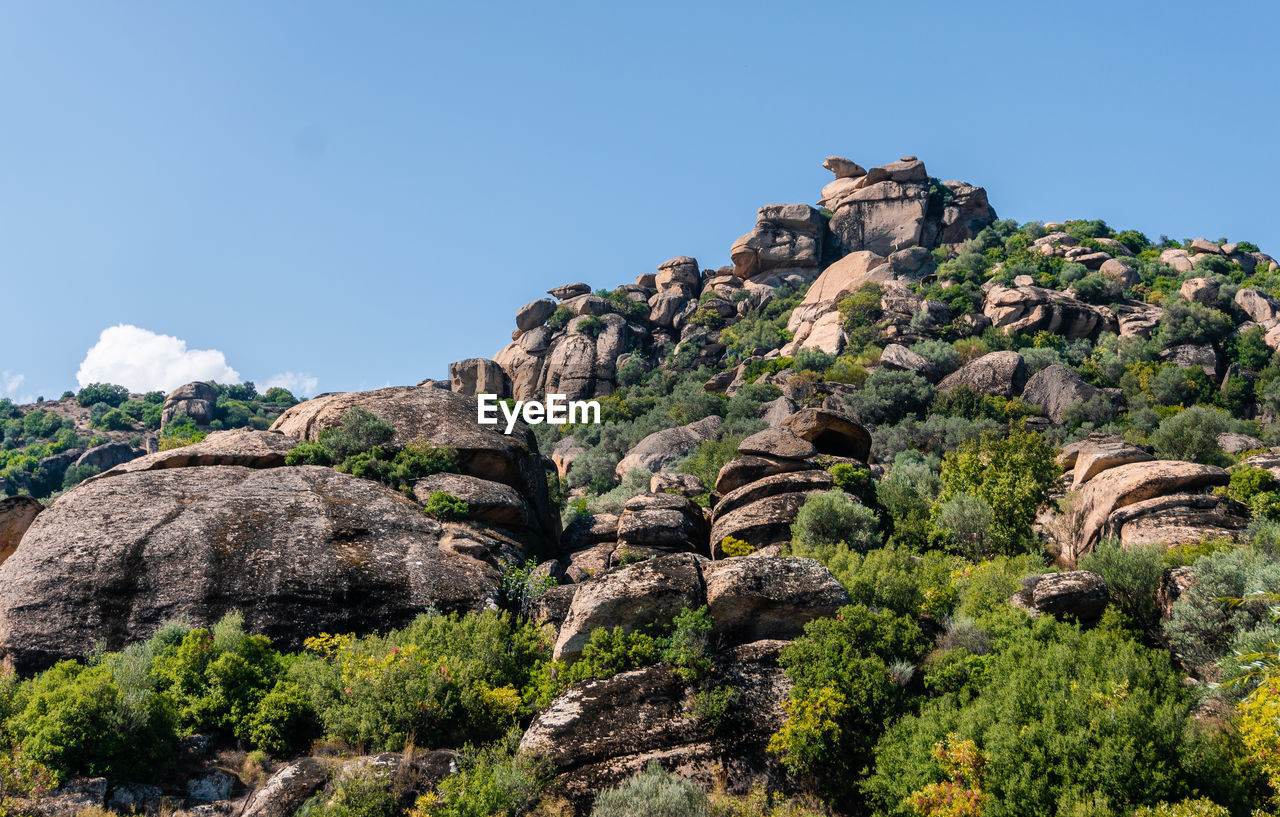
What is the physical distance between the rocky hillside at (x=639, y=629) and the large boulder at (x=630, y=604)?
0.25ft

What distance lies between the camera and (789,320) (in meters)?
87.3

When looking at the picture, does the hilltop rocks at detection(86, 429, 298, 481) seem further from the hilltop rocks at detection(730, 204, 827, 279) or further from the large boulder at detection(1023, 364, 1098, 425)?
the hilltop rocks at detection(730, 204, 827, 279)

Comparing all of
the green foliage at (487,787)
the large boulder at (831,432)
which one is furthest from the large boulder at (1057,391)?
the green foliage at (487,787)

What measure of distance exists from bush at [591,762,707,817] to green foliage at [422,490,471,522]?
568 inches

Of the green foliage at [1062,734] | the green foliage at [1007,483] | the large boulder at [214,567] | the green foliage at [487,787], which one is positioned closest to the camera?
the green foliage at [1062,734]

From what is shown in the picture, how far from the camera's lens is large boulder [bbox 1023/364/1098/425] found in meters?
54.0

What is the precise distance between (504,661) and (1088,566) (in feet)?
50.9

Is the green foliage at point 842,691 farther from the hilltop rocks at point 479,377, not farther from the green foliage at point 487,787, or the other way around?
the hilltop rocks at point 479,377

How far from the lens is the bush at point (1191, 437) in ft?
135

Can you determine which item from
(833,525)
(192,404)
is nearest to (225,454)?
(833,525)

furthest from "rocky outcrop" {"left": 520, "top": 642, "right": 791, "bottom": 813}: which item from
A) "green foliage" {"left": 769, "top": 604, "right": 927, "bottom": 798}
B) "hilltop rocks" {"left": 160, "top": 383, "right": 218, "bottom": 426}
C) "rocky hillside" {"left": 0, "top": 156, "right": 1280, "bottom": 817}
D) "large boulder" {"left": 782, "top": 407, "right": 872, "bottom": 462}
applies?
"hilltop rocks" {"left": 160, "top": 383, "right": 218, "bottom": 426}

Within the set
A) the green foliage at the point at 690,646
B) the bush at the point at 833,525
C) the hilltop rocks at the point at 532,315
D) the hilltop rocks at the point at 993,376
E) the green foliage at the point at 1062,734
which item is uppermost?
the hilltop rocks at the point at 532,315

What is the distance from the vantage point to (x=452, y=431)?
33.0m

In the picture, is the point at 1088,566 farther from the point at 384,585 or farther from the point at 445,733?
the point at 384,585
